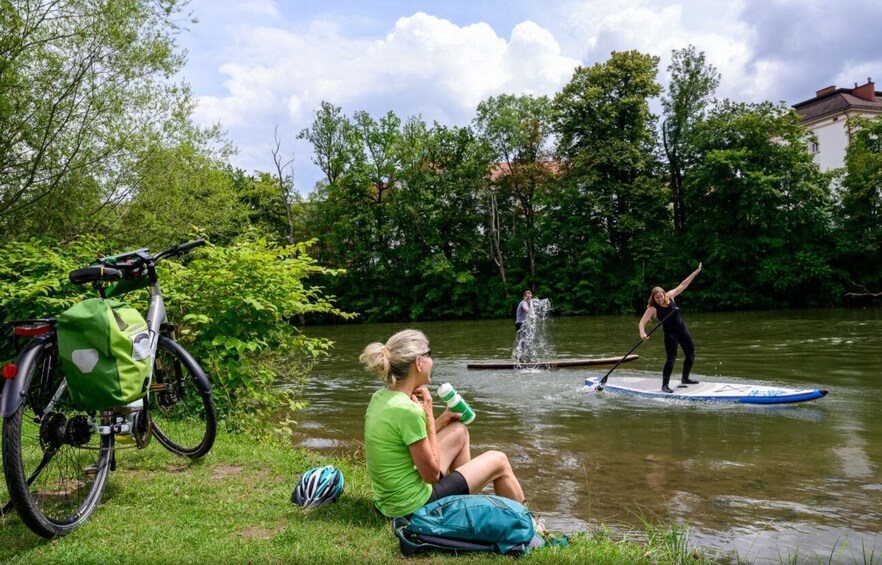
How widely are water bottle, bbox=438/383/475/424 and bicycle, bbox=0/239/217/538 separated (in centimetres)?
182

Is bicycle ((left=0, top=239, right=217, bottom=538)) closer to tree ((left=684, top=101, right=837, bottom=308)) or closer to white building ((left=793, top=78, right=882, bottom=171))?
tree ((left=684, top=101, right=837, bottom=308))

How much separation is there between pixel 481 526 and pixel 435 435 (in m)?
0.76

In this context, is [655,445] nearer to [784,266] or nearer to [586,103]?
[784,266]

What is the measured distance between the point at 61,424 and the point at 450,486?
234 centimetres

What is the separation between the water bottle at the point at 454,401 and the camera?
165 inches

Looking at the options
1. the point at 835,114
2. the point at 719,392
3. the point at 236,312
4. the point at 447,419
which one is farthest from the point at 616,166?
the point at 447,419

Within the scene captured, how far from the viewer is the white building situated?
4756cm

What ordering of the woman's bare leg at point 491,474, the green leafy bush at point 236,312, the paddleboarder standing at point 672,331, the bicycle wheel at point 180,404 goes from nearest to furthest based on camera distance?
the woman's bare leg at point 491,474 → the bicycle wheel at point 180,404 → the green leafy bush at point 236,312 → the paddleboarder standing at point 672,331

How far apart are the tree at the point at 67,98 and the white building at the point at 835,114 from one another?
49.3m

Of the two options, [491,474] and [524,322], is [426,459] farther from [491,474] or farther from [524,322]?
[524,322]

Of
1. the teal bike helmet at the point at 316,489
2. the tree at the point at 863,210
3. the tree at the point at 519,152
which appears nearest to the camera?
the teal bike helmet at the point at 316,489

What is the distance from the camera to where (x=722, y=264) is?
1469 inches

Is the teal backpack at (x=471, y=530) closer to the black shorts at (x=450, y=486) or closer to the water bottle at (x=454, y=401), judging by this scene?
the black shorts at (x=450, y=486)

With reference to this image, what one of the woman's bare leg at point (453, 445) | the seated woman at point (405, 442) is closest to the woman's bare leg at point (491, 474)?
the seated woman at point (405, 442)
